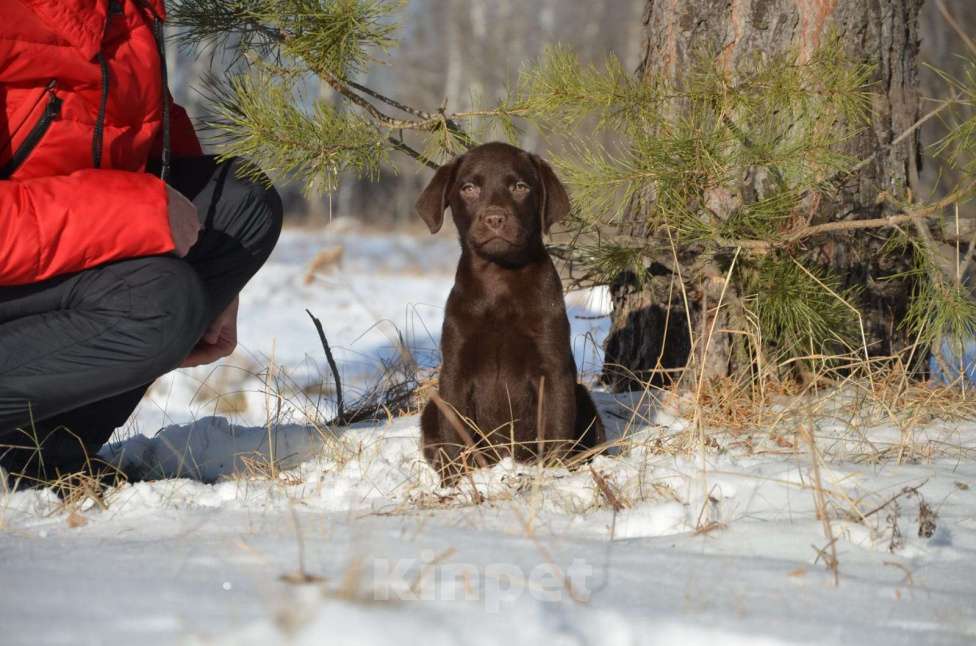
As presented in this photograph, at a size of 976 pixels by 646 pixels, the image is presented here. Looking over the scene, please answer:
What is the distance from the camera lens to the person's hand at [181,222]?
2.70m

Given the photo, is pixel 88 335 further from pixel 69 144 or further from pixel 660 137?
pixel 660 137

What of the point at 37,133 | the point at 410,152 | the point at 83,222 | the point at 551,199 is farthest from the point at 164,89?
the point at 551,199

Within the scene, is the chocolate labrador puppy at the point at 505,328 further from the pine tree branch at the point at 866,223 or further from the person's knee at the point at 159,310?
the person's knee at the point at 159,310

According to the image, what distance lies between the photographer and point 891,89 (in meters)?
3.81

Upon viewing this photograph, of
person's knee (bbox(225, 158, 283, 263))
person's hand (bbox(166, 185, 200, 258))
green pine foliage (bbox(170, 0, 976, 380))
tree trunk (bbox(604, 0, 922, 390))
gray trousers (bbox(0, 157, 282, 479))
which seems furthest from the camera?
tree trunk (bbox(604, 0, 922, 390))

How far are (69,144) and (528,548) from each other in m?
1.70

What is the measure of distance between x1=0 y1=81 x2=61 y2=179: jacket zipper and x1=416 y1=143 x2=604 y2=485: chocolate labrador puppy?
49.0 inches

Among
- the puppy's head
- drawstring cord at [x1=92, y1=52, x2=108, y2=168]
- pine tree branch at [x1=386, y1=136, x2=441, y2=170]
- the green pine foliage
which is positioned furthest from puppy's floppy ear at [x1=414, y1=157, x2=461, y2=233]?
drawstring cord at [x1=92, y1=52, x2=108, y2=168]

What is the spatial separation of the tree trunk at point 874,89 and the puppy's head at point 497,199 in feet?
2.43

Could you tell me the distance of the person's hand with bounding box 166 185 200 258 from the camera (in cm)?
270

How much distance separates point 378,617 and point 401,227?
59.5 feet

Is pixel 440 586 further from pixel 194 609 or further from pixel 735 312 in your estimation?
pixel 735 312

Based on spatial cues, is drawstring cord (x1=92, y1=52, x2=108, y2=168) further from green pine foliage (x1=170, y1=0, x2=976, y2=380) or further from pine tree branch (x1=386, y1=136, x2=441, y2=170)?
pine tree branch (x1=386, y1=136, x2=441, y2=170)

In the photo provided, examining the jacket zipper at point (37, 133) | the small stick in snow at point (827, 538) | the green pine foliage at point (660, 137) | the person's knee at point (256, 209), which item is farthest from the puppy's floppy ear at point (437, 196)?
the small stick in snow at point (827, 538)
